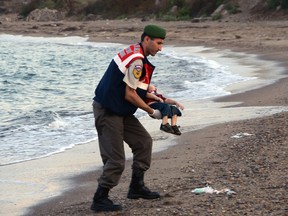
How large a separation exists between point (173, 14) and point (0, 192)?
4104cm

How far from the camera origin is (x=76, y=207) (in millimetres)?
7426

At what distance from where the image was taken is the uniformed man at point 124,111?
6.77 metres

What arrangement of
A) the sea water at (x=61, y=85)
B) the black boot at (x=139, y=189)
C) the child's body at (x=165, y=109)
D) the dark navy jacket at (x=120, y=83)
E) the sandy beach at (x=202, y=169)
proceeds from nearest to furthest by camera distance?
the dark navy jacket at (x=120, y=83) → the child's body at (x=165, y=109) → the sandy beach at (x=202, y=169) → the black boot at (x=139, y=189) → the sea water at (x=61, y=85)

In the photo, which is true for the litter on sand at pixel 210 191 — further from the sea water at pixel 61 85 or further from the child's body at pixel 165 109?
the sea water at pixel 61 85

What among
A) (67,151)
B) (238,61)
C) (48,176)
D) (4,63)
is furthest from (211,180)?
(4,63)

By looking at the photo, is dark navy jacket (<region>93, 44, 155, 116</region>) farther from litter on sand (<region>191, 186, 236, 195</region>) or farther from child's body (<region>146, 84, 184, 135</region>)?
litter on sand (<region>191, 186, 236, 195</region>)

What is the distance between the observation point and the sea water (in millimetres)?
12195

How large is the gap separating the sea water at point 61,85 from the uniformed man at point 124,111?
3.41 meters

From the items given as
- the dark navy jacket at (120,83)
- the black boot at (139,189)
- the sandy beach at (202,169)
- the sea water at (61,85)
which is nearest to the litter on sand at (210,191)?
the sandy beach at (202,169)

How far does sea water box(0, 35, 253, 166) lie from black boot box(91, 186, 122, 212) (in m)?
3.36

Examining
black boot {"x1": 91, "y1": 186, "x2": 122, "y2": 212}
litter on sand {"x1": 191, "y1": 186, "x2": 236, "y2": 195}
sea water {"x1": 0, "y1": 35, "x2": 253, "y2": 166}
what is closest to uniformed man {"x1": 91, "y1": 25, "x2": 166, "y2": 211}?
black boot {"x1": 91, "y1": 186, "x2": 122, "y2": 212}

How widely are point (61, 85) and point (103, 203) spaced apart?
1705cm

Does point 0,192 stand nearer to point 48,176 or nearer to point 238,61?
point 48,176

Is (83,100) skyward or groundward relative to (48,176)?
groundward
